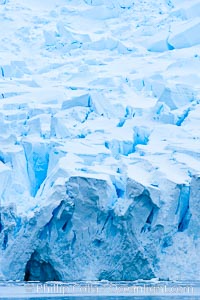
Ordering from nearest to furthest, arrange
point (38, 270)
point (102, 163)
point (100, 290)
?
point (100, 290) < point (38, 270) < point (102, 163)

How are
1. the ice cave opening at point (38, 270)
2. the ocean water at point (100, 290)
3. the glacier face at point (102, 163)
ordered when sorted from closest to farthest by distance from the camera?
the ocean water at point (100, 290) → the glacier face at point (102, 163) → the ice cave opening at point (38, 270)

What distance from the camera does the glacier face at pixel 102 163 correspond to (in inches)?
675

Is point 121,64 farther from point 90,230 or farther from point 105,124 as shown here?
point 90,230

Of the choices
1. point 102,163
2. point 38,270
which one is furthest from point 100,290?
point 102,163

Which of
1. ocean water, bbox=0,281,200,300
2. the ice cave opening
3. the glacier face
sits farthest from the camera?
the ice cave opening

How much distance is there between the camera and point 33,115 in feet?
68.6

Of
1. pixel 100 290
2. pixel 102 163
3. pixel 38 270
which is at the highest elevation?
pixel 102 163

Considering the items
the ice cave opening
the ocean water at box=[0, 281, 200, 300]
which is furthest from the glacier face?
the ocean water at box=[0, 281, 200, 300]

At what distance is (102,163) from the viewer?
18562mm

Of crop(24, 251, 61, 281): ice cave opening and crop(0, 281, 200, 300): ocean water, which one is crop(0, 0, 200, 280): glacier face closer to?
crop(24, 251, 61, 281): ice cave opening

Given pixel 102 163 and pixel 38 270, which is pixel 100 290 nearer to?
pixel 38 270

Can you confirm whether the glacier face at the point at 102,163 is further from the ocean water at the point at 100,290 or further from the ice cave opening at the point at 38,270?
the ocean water at the point at 100,290

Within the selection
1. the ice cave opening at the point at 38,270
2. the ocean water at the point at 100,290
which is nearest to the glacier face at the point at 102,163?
the ice cave opening at the point at 38,270

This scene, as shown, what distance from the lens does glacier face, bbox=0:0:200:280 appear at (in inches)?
675
